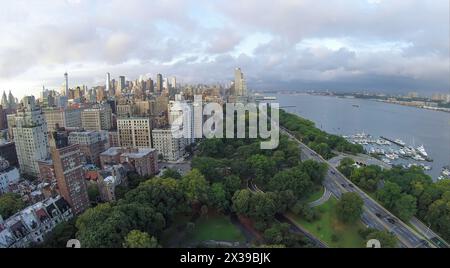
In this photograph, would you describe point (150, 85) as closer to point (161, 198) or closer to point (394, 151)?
point (394, 151)

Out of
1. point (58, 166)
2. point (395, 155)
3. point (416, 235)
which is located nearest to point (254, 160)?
point (416, 235)

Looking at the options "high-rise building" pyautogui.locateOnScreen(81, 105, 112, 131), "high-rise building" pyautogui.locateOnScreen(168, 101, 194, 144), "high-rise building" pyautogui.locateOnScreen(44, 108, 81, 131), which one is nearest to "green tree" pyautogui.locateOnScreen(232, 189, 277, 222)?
"high-rise building" pyautogui.locateOnScreen(168, 101, 194, 144)

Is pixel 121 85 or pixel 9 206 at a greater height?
pixel 121 85

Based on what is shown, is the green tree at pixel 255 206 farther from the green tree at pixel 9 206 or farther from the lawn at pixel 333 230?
the green tree at pixel 9 206

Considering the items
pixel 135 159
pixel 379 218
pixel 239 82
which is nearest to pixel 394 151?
pixel 379 218

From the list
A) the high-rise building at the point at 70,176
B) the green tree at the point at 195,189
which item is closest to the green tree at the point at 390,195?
the green tree at the point at 195,189

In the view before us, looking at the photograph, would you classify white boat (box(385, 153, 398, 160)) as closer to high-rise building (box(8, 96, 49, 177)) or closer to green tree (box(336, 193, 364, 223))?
green tree (box(336, 193, 364, 223))
